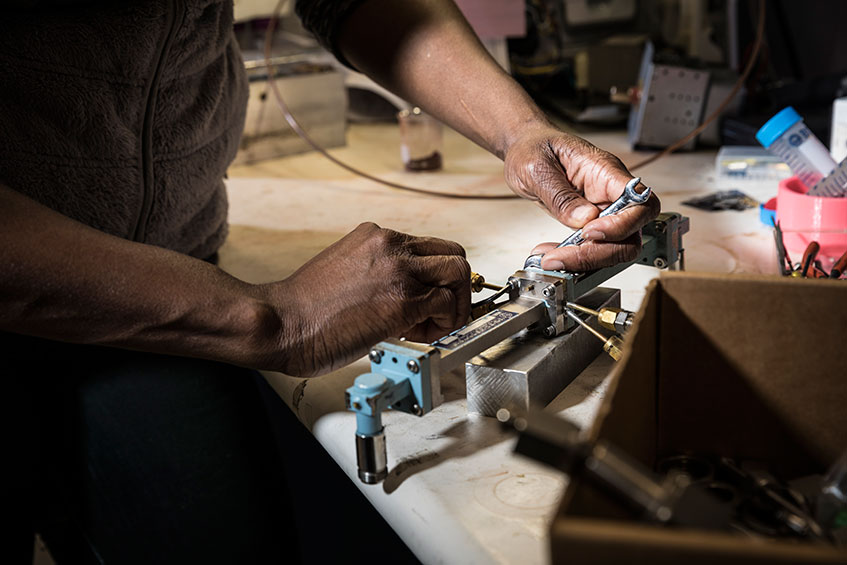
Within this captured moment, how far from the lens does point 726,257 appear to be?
0.99m

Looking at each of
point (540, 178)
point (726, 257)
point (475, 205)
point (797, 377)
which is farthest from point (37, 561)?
point (797, 377)

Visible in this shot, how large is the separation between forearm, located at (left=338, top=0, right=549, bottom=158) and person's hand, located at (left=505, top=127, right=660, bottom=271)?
0.05 meters

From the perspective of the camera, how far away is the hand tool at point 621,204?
76 cm

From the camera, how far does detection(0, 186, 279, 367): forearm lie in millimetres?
623

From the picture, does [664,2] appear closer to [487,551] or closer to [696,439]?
[696,439]

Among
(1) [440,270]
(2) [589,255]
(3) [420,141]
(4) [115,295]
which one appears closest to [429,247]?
(1) [440,270]

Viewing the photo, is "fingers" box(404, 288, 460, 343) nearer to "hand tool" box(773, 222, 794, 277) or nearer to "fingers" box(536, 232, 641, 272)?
"fingers" box(536, 232, 641, 272)

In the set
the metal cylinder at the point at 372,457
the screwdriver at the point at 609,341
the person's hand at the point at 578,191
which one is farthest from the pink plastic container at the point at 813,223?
the metal cylinder at the point at 372,457

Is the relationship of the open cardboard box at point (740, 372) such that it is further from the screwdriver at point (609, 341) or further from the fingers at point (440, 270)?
the fingers at point (440, 270)

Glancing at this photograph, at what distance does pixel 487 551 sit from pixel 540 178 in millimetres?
498

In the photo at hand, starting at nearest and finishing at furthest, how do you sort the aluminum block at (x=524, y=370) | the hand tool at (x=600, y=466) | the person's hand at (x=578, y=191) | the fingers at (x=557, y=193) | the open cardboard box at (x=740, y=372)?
the hand tool at (x=600, y=466) < the open cardboard box at (x=740, y=372) < the aluminum block at (x=524, y=370) < the person's hand at (x=578, y=191) < the fingers at (x=557, y=193)

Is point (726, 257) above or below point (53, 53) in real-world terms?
below

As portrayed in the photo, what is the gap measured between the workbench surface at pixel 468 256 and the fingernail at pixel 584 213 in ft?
0.36

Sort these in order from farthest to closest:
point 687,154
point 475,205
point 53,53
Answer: point 687,154 → point 475,205 → point 53,53
